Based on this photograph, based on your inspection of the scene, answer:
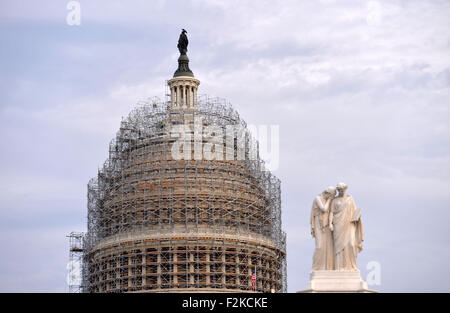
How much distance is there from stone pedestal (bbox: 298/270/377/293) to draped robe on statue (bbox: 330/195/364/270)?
1.65 ft

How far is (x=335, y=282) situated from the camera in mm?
42719

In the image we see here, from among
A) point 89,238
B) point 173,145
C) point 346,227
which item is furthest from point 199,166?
point 346,227

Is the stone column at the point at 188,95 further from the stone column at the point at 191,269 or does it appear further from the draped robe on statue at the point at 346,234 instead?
the draped robe on statue at the point at 346,234

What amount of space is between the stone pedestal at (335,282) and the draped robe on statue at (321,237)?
2.26 feet

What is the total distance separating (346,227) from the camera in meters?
43.7

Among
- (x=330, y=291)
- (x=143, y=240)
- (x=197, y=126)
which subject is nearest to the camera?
(x=330, y=291)

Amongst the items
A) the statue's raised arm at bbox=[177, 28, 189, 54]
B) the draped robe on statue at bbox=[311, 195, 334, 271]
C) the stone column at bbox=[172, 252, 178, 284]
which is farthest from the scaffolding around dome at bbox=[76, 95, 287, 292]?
the draped robe on statue at bbox=[311, 195, 334, 271]

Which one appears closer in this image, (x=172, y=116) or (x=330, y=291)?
(x=330, y=291)

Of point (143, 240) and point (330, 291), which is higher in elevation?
point (143, 240)

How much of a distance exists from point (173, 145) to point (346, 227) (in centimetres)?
8963

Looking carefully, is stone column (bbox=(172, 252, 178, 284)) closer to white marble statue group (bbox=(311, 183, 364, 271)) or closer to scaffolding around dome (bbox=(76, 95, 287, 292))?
scaffolding around dome (bbox=(76, 95, 287, 292))

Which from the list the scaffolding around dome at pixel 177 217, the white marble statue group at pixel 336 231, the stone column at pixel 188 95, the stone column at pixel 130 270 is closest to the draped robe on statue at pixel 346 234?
the white marble statue group at pixel 336 231

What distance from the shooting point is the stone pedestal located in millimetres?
42344

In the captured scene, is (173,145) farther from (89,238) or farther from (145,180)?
(89,238)
